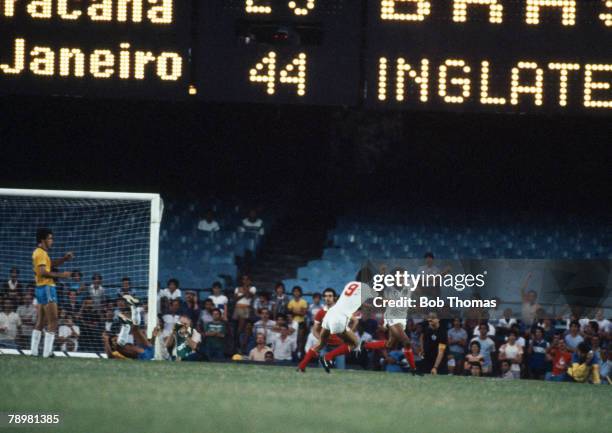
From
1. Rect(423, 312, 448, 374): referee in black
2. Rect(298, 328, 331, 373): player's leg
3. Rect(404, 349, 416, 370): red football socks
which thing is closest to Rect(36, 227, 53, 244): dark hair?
Rect(298, 328, 331, 373): player's leg

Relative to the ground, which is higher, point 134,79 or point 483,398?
point 134,79

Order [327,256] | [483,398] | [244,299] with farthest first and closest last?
[327,256], [244,299], [483,398]

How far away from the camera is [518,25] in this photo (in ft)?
39.5

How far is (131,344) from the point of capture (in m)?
13.7

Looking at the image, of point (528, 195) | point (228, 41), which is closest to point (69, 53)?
point (228, 41)

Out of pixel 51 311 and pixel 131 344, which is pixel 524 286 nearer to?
pixel 131 344

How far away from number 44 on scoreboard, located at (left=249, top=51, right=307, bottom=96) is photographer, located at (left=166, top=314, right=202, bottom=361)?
11.1 ft

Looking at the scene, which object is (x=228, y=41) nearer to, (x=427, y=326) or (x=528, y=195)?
(x=427, y=326)

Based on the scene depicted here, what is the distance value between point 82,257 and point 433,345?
19.2ft

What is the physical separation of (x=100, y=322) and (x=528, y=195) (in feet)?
24.3

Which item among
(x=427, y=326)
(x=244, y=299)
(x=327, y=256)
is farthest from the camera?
(x=327, y=256)

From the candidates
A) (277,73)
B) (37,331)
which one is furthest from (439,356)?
(37,331)

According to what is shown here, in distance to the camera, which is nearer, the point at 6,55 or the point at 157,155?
the point at 6,55

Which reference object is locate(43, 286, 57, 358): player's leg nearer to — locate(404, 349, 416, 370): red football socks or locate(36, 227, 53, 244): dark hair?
locate(36, 227, 53, 244): dark hair
